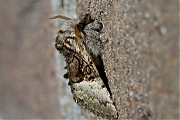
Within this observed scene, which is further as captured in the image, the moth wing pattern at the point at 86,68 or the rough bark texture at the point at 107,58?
the moth wing pattern at the point at 86,68

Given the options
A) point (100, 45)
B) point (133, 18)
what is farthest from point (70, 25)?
point (133, 18)

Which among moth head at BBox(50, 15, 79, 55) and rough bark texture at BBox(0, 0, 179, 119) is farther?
moth head at BBox(50, 15, 79, 55)

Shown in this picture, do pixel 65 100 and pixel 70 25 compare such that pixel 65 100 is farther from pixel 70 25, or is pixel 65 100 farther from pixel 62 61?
pixel 70 25
